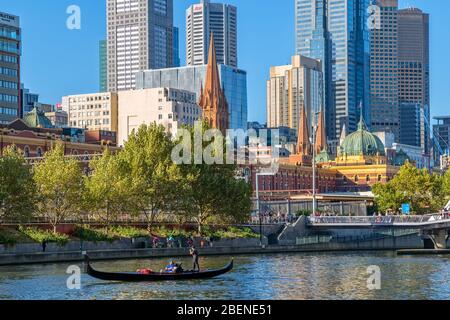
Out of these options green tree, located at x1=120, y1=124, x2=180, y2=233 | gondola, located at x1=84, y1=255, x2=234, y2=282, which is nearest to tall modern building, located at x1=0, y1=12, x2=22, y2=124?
green tree, located at x1=120, y1=124, x2=180, y2=233

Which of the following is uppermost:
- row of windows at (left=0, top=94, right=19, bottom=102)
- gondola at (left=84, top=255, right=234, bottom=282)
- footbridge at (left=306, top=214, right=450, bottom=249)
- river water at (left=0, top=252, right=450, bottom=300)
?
row of windows at (left=0, top=94, right=19, bottom=102)

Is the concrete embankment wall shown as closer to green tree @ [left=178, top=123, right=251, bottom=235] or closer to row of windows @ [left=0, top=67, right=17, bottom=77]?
green tree @ [left=178, top=123, right=251, bottom=235]

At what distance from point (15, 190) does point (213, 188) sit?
1162 inches

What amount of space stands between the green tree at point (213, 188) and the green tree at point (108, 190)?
8349 mm

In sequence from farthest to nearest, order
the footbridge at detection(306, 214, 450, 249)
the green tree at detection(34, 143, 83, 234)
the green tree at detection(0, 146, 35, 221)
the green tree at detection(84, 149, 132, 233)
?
the footbridge at detection(306, 214, 450, 249), the green tree at detection(84, 149, 132, 233), the green tree at detection(34, 143, 83, 234), the green tree at detection(0, 146, 35, 221)

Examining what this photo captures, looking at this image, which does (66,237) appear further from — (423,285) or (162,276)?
(423,285)

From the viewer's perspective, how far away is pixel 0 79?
626 ft

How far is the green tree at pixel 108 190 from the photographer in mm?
110750

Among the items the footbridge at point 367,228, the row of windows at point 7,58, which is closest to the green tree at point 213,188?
the footbridge at point 367,228

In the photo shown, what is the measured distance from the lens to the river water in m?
68.6

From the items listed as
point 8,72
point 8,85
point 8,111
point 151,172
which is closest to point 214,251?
point 151,172

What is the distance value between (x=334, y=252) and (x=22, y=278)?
2169 inches

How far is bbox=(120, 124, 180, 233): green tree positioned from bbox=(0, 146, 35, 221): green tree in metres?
14.8

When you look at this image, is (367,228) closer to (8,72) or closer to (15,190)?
(15,190)
